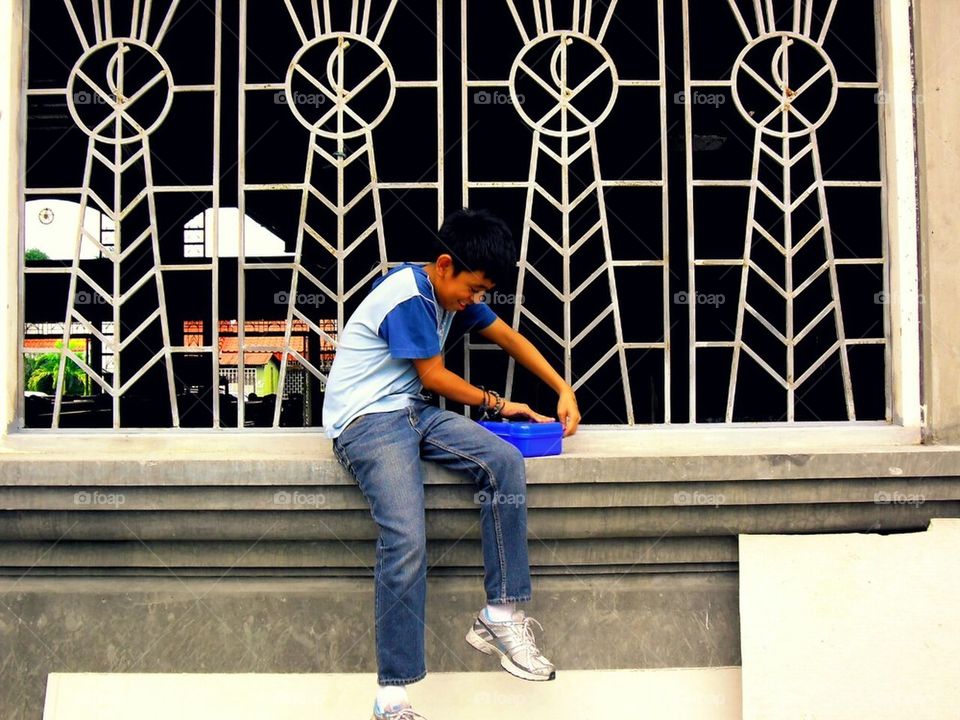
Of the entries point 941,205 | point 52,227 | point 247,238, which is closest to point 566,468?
point 941,205

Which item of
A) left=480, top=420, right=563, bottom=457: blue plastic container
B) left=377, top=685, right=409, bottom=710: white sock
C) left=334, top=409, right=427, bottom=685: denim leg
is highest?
left=480, top=420, right=563, bottom=457: blue plastic container

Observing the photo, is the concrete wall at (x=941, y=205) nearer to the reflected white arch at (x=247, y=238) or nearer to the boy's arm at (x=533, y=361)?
the boy's arm at (x=533, y=361)

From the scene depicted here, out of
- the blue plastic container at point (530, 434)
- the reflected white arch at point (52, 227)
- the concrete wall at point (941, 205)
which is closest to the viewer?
the blue plastic container at point (530, 434)

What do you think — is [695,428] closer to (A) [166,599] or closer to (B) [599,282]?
(A) [166,599]

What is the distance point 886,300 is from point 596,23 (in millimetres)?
1562

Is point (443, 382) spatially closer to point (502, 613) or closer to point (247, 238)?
point (502, 613)

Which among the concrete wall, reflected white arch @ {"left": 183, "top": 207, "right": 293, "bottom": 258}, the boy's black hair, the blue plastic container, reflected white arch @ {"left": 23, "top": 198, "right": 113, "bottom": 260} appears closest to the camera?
the boy's black hair

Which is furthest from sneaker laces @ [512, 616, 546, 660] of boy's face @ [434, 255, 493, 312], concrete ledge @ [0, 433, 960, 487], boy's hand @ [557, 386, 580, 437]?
boy's face @ [434, 255, 493, 312]

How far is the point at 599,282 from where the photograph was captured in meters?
5.70

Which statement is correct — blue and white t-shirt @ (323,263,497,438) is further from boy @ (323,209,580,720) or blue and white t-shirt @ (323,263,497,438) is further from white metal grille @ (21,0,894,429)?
white metal grille @ (21,0,894,429)

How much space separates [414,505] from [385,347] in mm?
507

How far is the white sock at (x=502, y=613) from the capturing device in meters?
2.59

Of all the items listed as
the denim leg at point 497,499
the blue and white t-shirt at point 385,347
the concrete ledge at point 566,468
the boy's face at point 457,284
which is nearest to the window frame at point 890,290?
the concrete ledge at point 566,468

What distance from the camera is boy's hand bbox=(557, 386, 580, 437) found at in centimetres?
287
